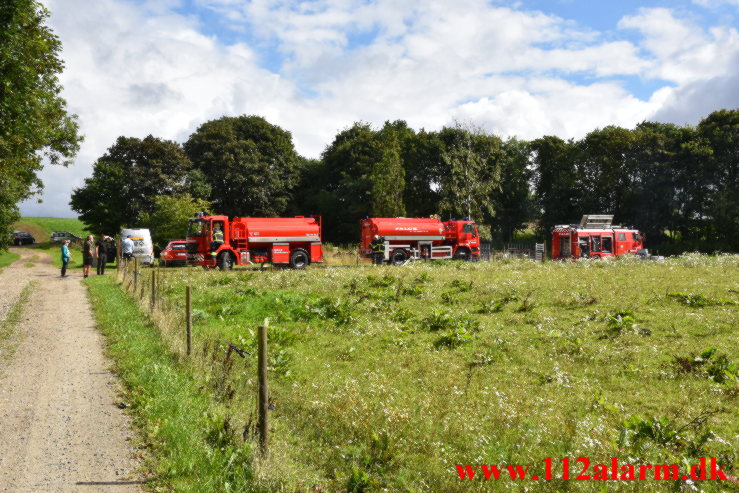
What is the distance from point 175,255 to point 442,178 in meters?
29.9

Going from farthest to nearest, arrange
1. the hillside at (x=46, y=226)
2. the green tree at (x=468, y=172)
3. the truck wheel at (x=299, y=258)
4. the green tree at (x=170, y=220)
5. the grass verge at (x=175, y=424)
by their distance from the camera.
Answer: the hillside at (x=46, y=226) < the green tree at (x=468, y=172) < the green tree at (x=170, y=220) < the truck wheel at (x=299, y=258) < the grass verge at (x=175, y=424)

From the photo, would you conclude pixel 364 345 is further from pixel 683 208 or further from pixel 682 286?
pixel 683 208

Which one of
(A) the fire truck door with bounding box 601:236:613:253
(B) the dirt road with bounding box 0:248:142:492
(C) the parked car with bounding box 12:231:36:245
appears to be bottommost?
(B) the dirt road with bounding box 0:248:142:492

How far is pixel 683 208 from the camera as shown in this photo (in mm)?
45531

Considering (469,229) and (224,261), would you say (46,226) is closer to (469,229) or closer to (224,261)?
(224,261)

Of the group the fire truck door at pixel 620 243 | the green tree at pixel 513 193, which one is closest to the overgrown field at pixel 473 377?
the fire truck door at pixel 620 243

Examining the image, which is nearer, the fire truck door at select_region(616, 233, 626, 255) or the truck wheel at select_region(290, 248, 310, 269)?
the truck wheel at select_region(290, 248, 310, 269)

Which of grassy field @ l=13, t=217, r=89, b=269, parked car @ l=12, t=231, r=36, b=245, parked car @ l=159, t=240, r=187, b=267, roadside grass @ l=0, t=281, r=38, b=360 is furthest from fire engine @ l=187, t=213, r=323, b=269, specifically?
grassy field @ l=13, t=217, r=89, b=269

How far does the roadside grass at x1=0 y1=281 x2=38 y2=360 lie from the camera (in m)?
11.0

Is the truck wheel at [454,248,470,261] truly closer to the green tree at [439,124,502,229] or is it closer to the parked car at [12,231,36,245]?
the green tree at [439,124,502,229]

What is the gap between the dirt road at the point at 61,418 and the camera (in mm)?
5820

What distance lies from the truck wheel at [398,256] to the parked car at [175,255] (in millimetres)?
13225

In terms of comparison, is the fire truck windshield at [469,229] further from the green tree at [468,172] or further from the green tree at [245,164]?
the green tree at [245,164]

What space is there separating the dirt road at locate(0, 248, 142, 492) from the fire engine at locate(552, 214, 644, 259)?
98.2ft
